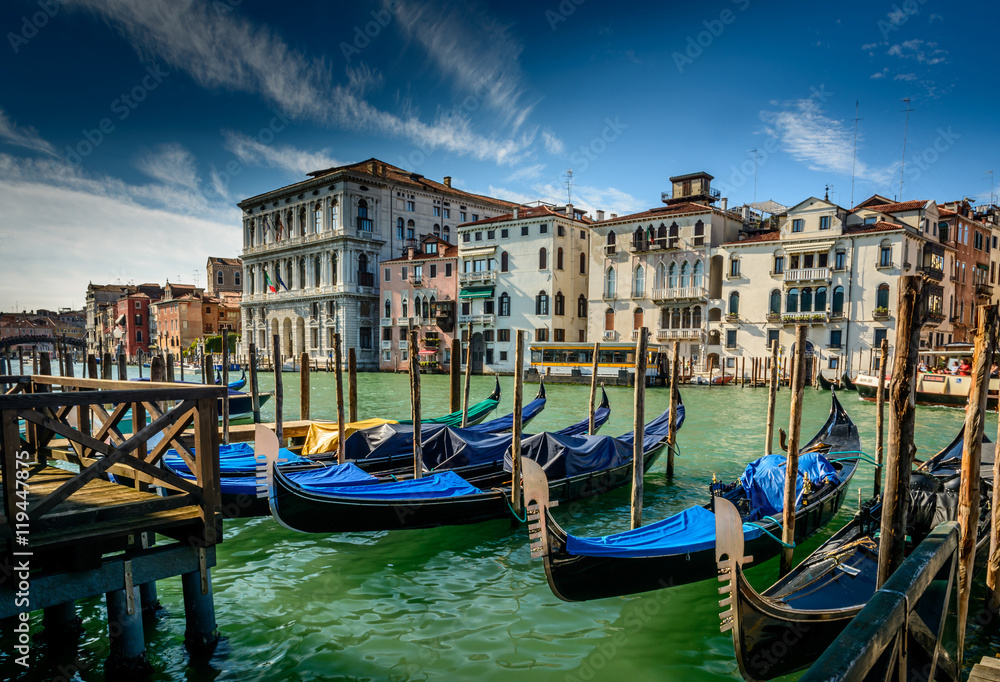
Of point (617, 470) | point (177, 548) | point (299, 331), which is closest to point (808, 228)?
point (617, 470)

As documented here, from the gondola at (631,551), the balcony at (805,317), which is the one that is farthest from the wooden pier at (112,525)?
the balcony at (805,317)

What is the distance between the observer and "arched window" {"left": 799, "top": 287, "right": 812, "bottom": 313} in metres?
24.9

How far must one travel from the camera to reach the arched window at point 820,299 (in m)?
24.7

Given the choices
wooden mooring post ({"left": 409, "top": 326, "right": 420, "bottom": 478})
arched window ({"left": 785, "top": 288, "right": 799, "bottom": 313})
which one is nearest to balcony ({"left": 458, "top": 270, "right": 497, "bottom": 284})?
arched window ({"left": 785, "top": 288, "right": 799, "bottom": 313})

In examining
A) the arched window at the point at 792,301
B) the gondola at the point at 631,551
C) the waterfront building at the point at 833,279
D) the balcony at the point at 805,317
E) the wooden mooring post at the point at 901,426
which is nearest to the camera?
the wooden mooring post at the point at 901,426

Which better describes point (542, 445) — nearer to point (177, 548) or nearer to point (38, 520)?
point (177, 548)

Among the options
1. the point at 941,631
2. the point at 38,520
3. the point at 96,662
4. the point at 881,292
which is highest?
the point at 881,292

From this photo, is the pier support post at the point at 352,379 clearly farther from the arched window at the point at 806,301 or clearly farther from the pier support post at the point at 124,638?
the arched window at the point at 806,301

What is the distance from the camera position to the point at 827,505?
646cm

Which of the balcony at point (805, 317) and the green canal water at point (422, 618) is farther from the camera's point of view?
the balcony at point (805, 317)

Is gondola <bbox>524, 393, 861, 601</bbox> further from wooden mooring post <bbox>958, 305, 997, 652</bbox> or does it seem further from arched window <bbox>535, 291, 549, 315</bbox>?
arched window <bbox>535, 291, 549, 315</bbox>

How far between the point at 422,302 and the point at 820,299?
65.4ft

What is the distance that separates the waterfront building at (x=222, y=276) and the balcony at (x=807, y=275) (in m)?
44.8

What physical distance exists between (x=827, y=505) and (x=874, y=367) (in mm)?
19514
